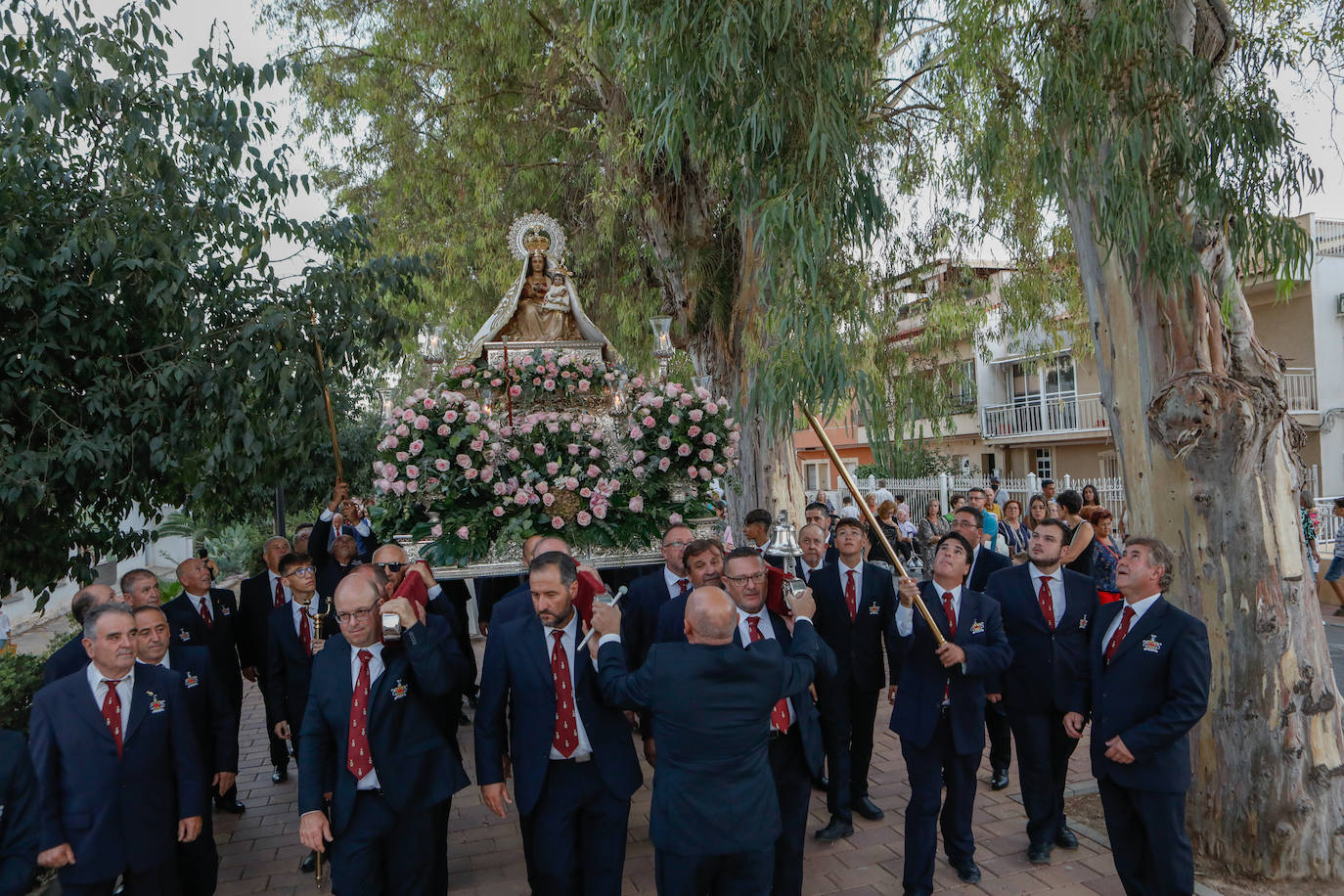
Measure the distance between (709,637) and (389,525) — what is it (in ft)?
13.2

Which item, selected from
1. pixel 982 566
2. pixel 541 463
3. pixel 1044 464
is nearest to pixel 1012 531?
pixel 982 566

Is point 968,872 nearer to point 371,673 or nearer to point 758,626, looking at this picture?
point 758,626

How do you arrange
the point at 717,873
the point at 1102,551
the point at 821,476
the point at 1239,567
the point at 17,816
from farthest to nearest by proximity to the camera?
the point at 821,476, the point at 1102,551, the point at 1239,567, the point at 717,873, the point at 17,816

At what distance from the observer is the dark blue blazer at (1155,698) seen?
406 cm

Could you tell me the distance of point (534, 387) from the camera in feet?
23.9

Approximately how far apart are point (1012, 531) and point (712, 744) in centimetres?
1000

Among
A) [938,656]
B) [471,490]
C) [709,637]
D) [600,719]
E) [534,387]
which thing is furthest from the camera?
[534,387]

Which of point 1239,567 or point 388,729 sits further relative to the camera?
point 1239,567

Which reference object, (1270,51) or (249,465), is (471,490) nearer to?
(249,465)

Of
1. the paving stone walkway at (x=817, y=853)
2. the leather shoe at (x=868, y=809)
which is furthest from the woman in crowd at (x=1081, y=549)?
the leather shoe at (x=868, y=809)

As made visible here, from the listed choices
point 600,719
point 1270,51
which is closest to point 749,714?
point 600,719

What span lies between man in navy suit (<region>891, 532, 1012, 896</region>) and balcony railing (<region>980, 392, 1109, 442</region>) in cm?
1934

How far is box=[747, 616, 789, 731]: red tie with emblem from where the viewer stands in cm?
435

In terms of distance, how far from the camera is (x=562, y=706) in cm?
403
